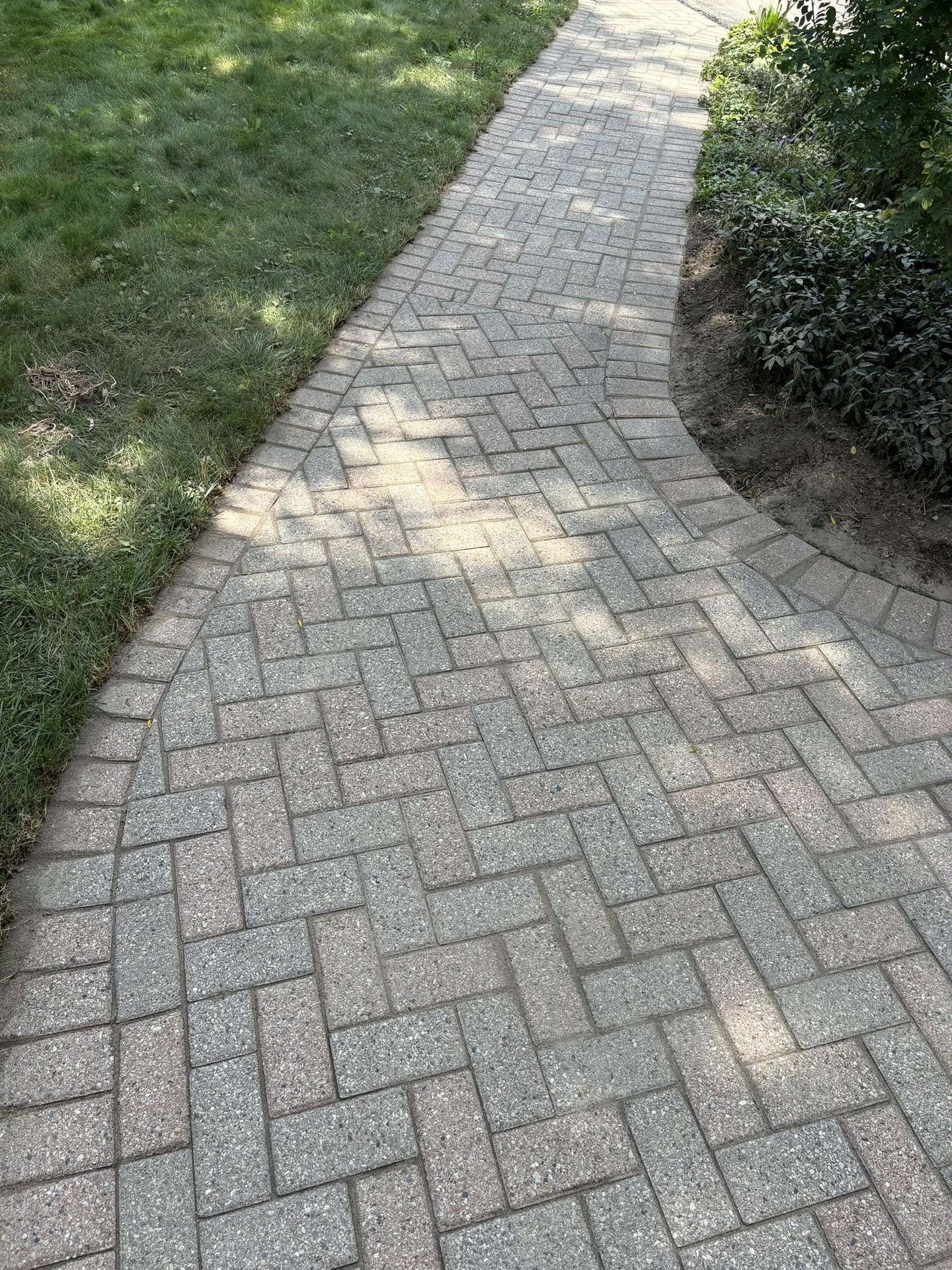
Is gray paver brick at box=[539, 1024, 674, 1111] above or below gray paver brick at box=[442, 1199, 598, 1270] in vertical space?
above

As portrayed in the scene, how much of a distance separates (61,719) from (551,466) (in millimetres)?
2260

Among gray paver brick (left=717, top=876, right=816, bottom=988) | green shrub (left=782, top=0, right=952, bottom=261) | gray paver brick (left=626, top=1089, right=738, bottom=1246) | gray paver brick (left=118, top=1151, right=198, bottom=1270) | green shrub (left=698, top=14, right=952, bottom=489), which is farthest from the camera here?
green shrub (left=698, top=14, right=952, bottom=489)

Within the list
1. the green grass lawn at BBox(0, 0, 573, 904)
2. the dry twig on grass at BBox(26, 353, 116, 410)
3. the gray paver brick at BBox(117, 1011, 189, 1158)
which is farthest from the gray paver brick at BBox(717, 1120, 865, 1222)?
the dry twig on grass at BBox(26, 353, 116, 410)

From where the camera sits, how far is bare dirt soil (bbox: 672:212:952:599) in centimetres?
364

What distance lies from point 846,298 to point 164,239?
370 centimetres

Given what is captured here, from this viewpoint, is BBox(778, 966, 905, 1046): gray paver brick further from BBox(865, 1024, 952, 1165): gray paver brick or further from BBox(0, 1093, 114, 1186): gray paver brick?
BBox(0, 1093, 114, 1186): gray paver brick

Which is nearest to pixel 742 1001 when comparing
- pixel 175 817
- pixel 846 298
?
pixel 175 817

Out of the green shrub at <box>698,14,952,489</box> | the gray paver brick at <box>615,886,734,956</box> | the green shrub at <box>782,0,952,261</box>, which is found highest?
the green shrub at <box>782,0,952,261</box>

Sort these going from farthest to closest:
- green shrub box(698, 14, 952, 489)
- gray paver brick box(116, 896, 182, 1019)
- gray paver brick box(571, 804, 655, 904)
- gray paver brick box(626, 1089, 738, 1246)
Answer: green shrub box(698, 14, 952, 489) → gray paver brick box(571, 804, 655, 904) → gray paver brick box(116, 896, 182, 1019) → gray paver brick box(626, 1089, 738, 1246)

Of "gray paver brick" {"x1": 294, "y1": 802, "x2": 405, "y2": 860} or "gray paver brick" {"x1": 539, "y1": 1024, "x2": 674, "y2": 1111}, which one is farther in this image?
"gray paver brick" {"x1": 294, "y1": 802, "x2": 405, "y2": 860}

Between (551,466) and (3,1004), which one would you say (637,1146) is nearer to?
(3,1004)

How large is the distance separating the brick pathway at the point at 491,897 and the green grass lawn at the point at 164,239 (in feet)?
0.78

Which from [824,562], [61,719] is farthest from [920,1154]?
[61,719]

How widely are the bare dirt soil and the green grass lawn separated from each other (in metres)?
1.96
